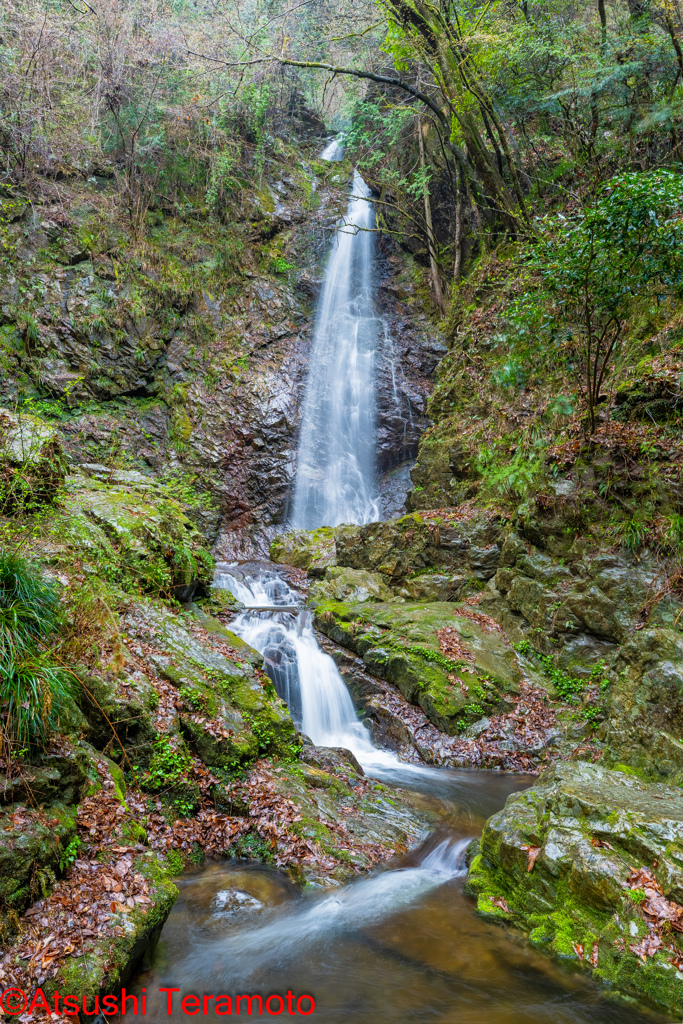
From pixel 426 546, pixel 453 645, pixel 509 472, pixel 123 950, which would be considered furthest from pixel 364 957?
pixel 509 472

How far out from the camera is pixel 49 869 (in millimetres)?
3033

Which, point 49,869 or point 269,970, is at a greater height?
point 49,869

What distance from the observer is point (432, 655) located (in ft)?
26.0

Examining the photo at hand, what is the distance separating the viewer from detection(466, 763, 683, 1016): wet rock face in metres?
3.12

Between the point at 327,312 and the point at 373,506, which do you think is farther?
the point at 327,312

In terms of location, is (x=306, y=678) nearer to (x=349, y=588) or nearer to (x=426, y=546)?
(x=349, y=588)

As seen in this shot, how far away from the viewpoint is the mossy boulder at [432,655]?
7.50 meters

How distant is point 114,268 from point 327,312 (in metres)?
6.97

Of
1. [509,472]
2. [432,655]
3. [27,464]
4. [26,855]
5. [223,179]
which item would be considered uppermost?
[223,179]

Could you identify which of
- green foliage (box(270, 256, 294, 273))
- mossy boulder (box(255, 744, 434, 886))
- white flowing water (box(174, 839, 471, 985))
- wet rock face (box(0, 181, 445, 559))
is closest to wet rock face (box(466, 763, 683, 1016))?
white flowing water (box(174, 839, 471, 985))

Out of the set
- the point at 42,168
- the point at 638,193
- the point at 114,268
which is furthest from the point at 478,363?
the point at 42,168

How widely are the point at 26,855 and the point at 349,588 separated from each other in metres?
7.41

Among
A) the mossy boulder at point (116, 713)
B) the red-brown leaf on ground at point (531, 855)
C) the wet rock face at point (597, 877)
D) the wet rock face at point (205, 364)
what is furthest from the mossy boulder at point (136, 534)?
the wet rock face at point (205, 364)

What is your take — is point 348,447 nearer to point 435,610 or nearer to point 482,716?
point 435,610
